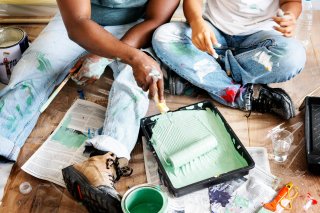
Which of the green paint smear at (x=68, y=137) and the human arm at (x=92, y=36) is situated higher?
the human arm at (x=92, y=36)

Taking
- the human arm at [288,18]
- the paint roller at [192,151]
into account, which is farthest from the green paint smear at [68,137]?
the human arm at [288,18]

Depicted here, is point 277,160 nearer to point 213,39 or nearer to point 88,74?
point 213,39

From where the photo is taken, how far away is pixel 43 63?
1.46 meters

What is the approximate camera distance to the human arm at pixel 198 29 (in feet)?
4.31

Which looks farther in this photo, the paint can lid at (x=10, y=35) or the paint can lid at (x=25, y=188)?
the paint can lid at (x=10, y=35)

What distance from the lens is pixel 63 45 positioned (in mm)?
1522

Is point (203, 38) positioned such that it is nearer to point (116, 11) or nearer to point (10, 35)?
point (116, 11)

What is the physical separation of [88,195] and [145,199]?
0.15 meters

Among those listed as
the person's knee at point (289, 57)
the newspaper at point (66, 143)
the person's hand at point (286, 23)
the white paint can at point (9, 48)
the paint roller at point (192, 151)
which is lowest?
the newspaper at point (66, 143)

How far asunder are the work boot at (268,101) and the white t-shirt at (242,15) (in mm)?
224

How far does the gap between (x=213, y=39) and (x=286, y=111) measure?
0.36 m

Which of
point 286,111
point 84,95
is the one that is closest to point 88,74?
point 84,95

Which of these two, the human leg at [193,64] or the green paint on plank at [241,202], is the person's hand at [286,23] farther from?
the green paint on plank at [241,202]

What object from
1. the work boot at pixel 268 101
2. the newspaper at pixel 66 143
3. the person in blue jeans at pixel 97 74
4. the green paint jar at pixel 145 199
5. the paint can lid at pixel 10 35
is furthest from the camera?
the paint can lid at pixel 10 35
